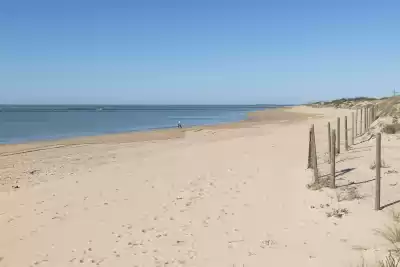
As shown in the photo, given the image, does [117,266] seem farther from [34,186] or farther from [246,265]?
[34,186]

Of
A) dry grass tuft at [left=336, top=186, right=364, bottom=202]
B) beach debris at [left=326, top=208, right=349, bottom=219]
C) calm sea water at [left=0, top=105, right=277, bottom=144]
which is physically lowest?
calm sea water at [left=0, top=105, right=277, bottom=144]

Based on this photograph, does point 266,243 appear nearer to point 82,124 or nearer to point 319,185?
point 319,185

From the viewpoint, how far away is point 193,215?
27.5 ft

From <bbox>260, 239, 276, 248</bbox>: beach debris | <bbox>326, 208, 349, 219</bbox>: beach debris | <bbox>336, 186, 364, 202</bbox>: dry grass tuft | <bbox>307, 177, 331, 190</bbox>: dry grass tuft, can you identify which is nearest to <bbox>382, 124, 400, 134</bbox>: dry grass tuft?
<bbox>307, 177, 331, 190</bbox>: dry grass tuft

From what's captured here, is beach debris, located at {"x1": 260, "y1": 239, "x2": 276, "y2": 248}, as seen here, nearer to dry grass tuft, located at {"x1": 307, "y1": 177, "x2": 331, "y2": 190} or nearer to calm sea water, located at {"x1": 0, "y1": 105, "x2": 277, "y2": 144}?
dry grass tuft, located at {"x1": 307, "y1": 177, "x2": 331, "y2": 190}

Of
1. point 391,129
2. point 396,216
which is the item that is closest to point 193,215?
point 396,216

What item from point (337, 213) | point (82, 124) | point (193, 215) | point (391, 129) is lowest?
point (82, 124)

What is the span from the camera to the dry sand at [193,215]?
20.5 ft

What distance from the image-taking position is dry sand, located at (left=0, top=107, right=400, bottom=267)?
625 cm

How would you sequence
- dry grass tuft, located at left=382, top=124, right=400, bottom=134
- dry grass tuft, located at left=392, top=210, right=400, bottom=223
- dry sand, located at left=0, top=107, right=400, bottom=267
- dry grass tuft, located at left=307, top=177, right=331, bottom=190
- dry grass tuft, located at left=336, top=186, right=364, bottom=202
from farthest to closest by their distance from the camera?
dry grass tuft, located at left=382, top=124, right=400, bottom=134, dry grass tuft, located at left=307, top=177, right=331, bottom=190, dry grass tuft, located at left=336, top=186, right=364, bottom=202, dry grass tuft, located at left=392, top=210, right=400, bottom=223, dry sand, located at left=0, top=107, right=400, bottom=267

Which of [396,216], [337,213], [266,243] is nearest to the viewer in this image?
[266,243]

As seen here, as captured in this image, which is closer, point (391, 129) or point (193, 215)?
point (193, 215)

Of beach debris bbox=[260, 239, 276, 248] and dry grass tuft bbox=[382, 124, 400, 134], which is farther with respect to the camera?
dry grass tuft bbox=[382, 124, 400, 134]

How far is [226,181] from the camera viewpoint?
38.5 feet
